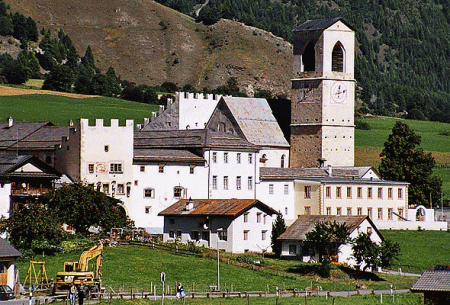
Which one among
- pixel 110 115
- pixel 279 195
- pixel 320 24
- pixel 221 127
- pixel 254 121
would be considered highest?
pixel 320 24

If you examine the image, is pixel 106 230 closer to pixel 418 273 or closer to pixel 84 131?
pixel 84 131

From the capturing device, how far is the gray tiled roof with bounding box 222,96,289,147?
129 meters

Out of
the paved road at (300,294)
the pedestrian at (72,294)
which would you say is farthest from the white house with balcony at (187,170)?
the pedestrian at (72,294)

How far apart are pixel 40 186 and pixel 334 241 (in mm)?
22987

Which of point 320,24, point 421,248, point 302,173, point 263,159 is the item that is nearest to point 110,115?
point 320,24

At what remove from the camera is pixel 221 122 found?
131 m

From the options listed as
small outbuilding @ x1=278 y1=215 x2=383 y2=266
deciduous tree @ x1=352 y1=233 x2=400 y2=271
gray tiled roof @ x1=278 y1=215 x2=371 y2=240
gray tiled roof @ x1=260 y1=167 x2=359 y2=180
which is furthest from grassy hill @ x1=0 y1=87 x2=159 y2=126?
deciduous tree @ x1=352 y1=233 x2=400 y2=271

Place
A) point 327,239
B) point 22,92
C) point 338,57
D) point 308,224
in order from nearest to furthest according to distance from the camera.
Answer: point 327,239 < point 308,224 < point 338,57 < point 22,92

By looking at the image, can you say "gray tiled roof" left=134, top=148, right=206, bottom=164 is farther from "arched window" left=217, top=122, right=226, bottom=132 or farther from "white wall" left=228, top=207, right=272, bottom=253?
"arched window" left=217, top=122, right=226, bottom=132

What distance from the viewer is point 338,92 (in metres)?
131

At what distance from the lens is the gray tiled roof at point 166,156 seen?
112688 mm

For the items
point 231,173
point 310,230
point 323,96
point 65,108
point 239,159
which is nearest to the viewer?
point 310,230

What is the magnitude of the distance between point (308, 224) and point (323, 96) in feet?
89.9

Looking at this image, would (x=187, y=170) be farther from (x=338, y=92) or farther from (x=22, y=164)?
(x=338, y=92)
